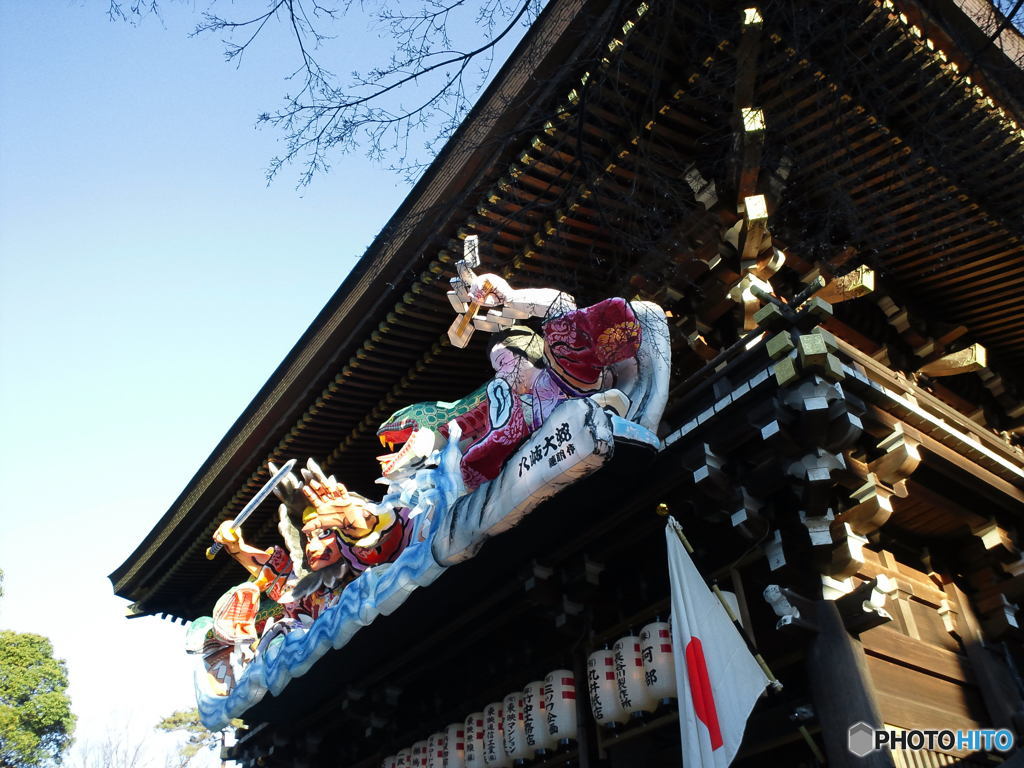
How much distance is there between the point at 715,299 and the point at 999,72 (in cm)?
246

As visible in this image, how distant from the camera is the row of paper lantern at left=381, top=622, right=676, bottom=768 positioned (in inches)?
211

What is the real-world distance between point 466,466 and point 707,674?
2.42 meters

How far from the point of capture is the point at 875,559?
5793 mm

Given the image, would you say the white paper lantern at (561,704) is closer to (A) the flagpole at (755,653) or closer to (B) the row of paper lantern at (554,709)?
(B) the row of paper lantern at (554,709)

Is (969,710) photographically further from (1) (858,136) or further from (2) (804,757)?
(1) (858,136)

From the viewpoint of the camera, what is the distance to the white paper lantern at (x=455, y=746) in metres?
6.97

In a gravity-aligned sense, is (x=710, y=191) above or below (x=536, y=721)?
above

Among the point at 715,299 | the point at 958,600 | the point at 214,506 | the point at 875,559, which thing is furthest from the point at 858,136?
the point at 214,506

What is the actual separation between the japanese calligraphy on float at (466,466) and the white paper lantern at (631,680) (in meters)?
1.17

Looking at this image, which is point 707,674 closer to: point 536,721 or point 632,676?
point 632,676

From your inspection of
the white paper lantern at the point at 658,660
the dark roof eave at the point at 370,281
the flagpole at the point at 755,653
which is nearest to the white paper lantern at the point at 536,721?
the white paper lantern at the point at 658,660

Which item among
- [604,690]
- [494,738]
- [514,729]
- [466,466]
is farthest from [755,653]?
[494,738]

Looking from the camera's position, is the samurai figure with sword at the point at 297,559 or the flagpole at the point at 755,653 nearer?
the flagpole at the point at 755,653

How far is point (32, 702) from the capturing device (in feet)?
57.3
